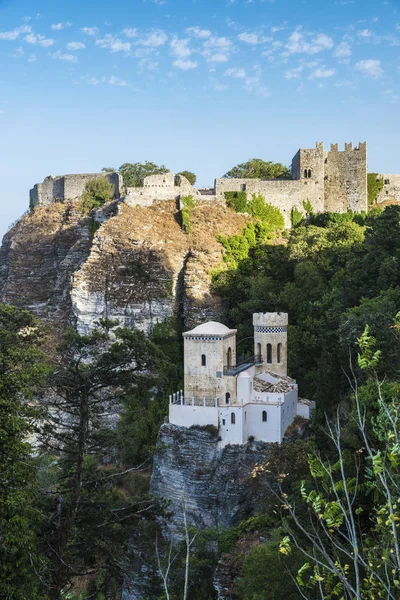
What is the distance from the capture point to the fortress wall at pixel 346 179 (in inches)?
1791

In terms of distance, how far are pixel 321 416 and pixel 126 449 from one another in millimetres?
10384

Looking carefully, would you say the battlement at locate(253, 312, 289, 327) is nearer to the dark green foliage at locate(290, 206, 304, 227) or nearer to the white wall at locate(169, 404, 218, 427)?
the white wall at locate(169, 404, 218, 427)

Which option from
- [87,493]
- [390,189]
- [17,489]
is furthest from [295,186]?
[17,489]

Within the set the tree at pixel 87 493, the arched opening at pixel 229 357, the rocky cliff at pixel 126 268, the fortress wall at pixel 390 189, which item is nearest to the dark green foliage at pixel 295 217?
the rocky cliff at pixel 126 268

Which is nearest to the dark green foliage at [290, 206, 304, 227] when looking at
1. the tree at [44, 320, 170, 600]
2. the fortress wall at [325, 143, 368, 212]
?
the fortress wall at [325, 143, 368, 212]

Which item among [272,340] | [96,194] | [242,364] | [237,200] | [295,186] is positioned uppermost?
[295,186]

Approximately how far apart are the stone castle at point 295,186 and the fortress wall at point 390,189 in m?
3.34

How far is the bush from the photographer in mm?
44969

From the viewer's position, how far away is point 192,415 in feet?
85.7

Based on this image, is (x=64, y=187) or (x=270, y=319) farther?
(x=64, y=187)

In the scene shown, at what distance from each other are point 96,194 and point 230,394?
23.0 meters

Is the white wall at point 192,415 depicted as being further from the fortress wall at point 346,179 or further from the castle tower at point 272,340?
the fortress wall at point 346,179

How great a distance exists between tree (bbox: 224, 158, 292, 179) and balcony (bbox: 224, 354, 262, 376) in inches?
1026

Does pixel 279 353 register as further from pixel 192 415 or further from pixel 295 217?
pixel 295 217
